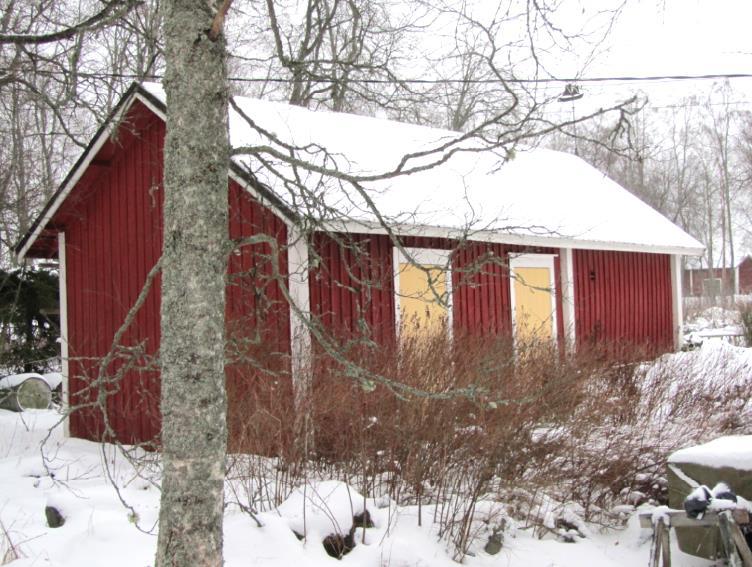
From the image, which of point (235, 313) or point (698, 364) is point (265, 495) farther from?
point (698, 364)

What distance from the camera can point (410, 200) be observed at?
9883 mm

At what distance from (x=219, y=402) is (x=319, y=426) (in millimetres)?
3089

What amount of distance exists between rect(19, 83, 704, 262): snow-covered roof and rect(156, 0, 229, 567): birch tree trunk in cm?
470

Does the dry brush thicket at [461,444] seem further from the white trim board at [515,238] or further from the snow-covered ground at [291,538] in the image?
the white trim board at [515,238]

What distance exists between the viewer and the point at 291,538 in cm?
519

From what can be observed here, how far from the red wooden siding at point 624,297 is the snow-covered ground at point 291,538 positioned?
673 centimetres

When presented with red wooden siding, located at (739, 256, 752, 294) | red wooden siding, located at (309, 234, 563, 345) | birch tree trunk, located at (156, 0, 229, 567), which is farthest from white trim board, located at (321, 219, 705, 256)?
red wooden siding, located at (739, 256, 752, 294)

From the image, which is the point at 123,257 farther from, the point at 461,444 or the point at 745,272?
the point at 745,272

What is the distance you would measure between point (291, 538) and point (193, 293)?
2.89 metres

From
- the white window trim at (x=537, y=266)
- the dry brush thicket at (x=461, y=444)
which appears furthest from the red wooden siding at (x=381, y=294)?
the dry brush thicket at (x=461, y=444)

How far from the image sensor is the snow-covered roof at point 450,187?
8750 mm

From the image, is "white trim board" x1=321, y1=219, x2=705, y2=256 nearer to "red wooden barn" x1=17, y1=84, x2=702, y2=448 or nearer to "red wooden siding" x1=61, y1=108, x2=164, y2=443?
"red wooden barn" x1=17, y1=84, x2=702, y2=448

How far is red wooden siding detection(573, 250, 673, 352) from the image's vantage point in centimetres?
1320

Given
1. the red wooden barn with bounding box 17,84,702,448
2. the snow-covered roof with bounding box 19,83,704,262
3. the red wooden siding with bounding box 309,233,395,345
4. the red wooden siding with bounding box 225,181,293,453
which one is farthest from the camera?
the snow-covered roof with bounding box 19,83,704,262
